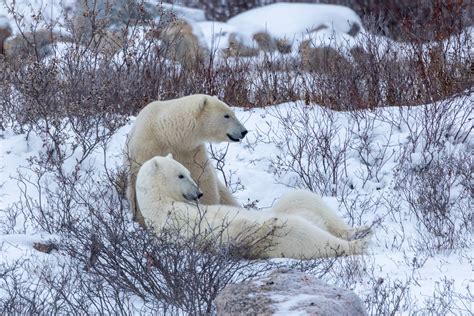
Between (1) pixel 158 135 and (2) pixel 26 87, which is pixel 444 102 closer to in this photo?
(1) pixel 158 135

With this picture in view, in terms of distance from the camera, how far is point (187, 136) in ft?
19.6

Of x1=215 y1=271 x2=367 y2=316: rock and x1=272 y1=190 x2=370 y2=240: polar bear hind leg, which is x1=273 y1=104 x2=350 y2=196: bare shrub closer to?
x1=272 y1=190 x2=370 y2=240: polar bear hind leg

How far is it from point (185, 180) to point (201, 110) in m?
1.05

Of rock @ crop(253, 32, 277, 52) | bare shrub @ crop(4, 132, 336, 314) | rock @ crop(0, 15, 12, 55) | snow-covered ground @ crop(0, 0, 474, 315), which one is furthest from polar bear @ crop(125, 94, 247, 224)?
rock @ crop(253, 32, 277, 52)

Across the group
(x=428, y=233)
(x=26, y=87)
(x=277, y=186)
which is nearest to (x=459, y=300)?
(x=428, y=233)

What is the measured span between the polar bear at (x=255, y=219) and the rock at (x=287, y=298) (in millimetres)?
1198

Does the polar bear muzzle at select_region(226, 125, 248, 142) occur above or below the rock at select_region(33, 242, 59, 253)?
above

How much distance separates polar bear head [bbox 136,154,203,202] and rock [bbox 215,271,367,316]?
2039mm

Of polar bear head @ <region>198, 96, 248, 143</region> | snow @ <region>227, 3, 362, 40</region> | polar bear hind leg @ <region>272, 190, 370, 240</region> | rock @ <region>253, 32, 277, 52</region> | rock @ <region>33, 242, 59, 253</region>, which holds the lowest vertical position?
rock @ <region>253, 32, 277, 52</region>

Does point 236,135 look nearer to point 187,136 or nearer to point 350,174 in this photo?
point 187,136

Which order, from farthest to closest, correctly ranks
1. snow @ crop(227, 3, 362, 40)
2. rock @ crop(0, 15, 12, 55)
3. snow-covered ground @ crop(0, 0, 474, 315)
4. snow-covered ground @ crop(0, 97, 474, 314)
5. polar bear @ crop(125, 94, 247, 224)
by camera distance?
snow @ crop(227, 3, 362, 40), rock @ crop(0, 15, 12, 55), polar bear @ crop(125, 94, 247, 224), snow-covered ground @ crop(0, 0, 474, 315), snow-covered ground @ crop(0, 97, 474, 314)

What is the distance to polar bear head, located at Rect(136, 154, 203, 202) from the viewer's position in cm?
504

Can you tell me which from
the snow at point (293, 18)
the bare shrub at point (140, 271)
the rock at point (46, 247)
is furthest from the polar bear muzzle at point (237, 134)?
the snow at point (293, 18)

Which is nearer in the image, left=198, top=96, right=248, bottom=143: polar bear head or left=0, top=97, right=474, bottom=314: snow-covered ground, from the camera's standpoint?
left=0, top=97, right=474, bottom=314: snow-covered ground
